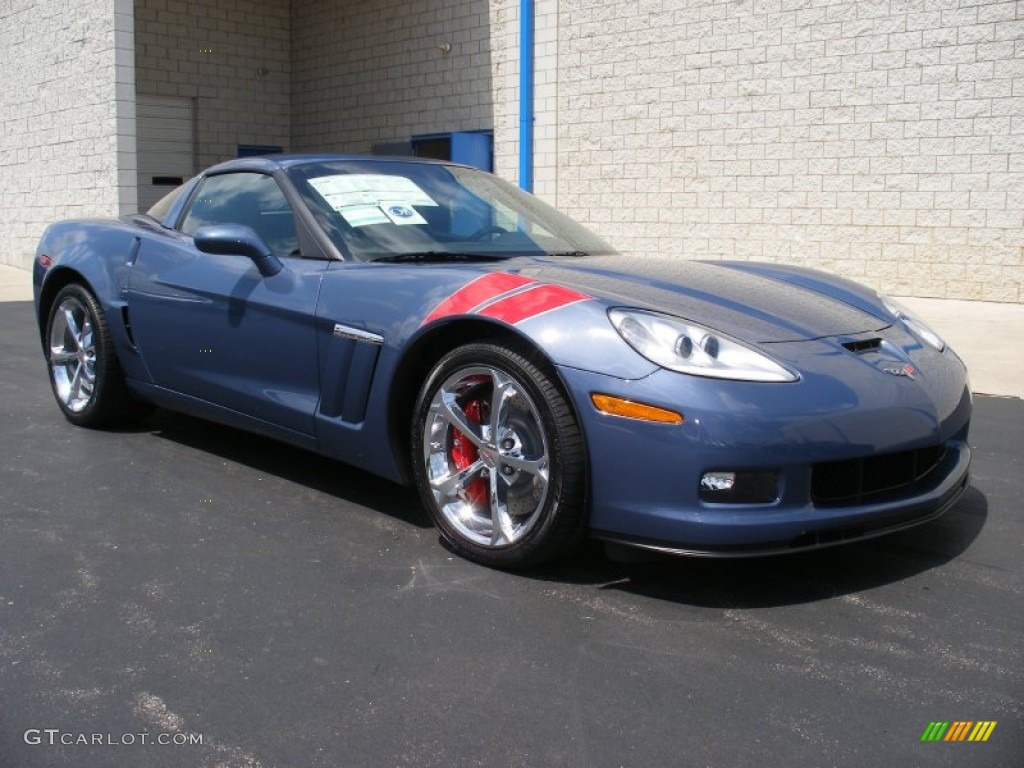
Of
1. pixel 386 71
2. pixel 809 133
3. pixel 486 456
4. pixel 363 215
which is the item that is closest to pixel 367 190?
pixel 363 215

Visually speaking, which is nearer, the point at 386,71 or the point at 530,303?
the point at 530,303

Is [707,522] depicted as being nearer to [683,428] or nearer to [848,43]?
[683,428]

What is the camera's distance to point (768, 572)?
3.45m

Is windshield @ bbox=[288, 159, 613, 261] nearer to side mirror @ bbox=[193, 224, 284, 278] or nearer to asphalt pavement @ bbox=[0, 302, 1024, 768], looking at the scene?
side mirror @ bbox=[193, 224, 284, 278]

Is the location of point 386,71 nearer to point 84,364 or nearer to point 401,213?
point 84,364

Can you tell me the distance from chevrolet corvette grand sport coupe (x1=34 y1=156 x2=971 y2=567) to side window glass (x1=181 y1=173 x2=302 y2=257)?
1cm

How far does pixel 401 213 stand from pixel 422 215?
0.28 feet

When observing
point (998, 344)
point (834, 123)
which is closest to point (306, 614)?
point (998, 344)

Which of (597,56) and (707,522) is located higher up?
(597,56)

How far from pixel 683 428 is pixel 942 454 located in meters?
1.03

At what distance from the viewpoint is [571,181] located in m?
13.8

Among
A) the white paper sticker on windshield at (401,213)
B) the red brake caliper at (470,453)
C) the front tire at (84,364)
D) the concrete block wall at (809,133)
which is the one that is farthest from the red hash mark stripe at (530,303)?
the concrete block wall at (809,133)

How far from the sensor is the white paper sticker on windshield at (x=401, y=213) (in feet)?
13.8

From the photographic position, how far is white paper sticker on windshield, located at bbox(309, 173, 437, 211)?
429 cm
